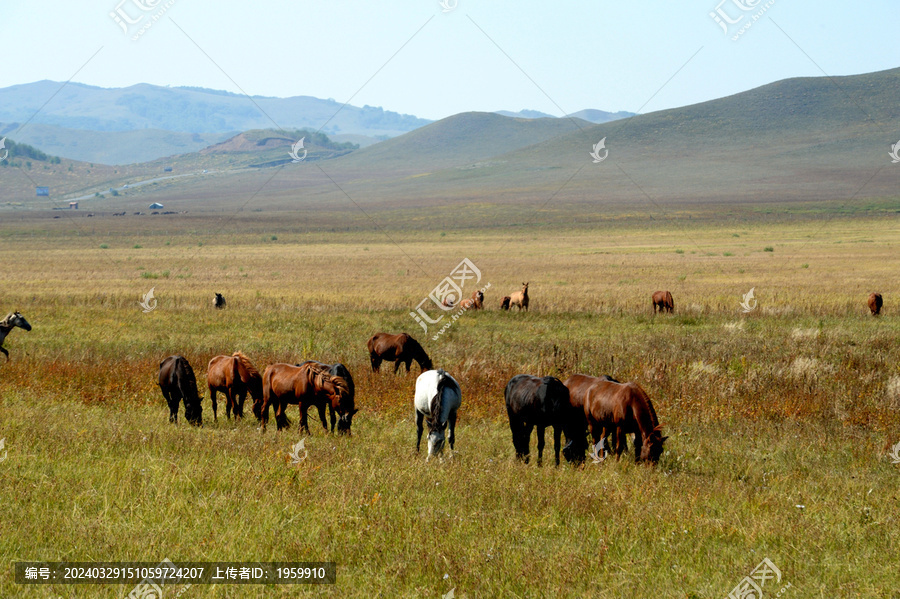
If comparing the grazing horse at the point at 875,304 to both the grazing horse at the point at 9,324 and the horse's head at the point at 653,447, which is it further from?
the grazing horse at the point at 9,324

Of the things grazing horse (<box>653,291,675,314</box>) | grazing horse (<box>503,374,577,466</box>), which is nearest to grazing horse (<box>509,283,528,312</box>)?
grazing horse (<box>653,291,675,314</box>)

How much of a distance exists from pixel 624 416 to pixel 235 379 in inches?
246

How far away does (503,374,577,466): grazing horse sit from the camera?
980 centimetres

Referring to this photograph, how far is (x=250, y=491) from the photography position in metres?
7.58

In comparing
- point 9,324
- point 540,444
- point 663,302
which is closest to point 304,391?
point 540,444

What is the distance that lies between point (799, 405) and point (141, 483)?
10.1 m

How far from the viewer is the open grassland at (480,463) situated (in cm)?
623

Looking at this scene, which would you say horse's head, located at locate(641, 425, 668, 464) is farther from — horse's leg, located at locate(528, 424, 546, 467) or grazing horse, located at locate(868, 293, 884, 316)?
Result: grazing horse, located at locate(868, 293, 884, 316)

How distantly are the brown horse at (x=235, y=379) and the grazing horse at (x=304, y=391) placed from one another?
14.0 inches

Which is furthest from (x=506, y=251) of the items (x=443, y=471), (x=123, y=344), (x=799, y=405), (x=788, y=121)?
(x=788, y=121)

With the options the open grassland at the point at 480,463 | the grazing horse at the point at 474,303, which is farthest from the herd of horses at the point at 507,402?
the grazing horse at the point at 474,303

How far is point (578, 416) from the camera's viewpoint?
10.1 m

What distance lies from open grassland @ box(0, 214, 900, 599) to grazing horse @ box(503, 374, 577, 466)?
1.55 feet

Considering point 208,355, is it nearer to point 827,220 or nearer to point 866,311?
point 866,311
